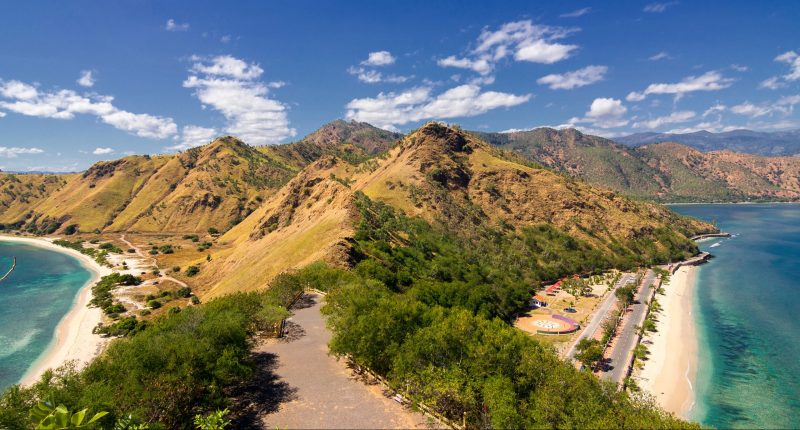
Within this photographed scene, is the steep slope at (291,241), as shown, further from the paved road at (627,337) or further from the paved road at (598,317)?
the paved road at (627,337)

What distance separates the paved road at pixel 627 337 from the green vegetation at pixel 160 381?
52.1 meters

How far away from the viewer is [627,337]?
293 ft

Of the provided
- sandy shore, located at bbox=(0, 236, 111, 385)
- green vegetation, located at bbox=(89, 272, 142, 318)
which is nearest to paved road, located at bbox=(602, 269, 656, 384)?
sandy shore, located at bbox=(0, 236, 111, 385)

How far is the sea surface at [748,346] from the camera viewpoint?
62719 mm

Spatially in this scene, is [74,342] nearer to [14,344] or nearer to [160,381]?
[14,344]

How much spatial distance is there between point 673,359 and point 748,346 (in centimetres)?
2512

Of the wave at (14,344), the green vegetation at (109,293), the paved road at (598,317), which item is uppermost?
the green vegetation at (109,293)

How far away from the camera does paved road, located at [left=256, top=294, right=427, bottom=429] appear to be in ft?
99.9

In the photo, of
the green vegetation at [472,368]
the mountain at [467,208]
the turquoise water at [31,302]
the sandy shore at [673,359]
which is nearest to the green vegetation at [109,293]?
the turquoise water at [31,302]

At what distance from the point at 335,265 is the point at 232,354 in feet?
146

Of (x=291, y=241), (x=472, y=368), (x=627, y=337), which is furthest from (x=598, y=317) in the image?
(x=291, y=241)

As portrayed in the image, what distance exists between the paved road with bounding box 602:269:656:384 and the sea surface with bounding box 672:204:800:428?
38.4ft

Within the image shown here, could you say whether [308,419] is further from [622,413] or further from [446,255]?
[446,255]

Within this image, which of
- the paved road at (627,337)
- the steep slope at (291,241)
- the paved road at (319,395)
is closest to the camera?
the paved road at (319,395)
